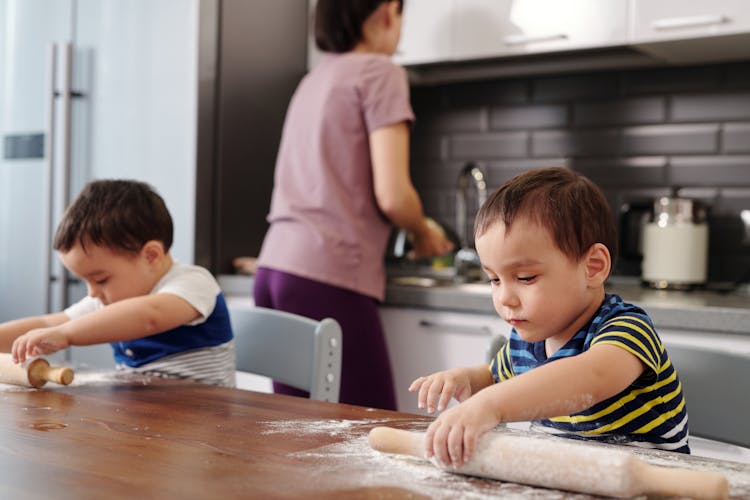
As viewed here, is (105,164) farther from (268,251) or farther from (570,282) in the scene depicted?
(570,282)

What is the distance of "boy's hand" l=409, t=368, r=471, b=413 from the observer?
0.90 m

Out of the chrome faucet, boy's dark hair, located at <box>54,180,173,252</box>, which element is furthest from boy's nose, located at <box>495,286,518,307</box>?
the chrome faucet

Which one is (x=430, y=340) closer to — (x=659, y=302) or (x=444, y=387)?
(x=659, y=302)

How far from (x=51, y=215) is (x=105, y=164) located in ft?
0.76

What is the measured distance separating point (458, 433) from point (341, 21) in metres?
1.46

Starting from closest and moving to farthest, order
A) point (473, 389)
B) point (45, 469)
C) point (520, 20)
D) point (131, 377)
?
point (45, 469) < point (473, 389) < point (131, 377) < point (520, 20)

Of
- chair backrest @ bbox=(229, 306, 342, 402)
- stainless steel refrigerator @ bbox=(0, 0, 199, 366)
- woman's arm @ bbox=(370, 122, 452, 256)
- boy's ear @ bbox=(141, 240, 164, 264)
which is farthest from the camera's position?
stainless steel refrigerator @ bbox=(0, 0, 199, 366)

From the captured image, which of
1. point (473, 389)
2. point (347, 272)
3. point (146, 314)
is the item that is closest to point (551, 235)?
point (473, 389)

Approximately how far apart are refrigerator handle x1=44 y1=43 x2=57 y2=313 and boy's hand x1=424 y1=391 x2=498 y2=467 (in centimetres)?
215

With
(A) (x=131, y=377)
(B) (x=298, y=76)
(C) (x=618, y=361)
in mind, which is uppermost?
(B) (x=298, y=76)

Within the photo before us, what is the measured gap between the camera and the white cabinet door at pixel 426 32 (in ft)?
7.96

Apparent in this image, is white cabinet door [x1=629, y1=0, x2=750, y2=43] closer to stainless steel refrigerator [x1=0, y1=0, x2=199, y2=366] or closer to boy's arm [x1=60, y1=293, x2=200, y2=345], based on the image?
stainless steel refrigerator [x1=0, y1=0, x2=199, y2=366]

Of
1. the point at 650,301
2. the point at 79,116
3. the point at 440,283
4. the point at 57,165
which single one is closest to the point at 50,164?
the point at 57,165

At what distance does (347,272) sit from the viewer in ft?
6.59
